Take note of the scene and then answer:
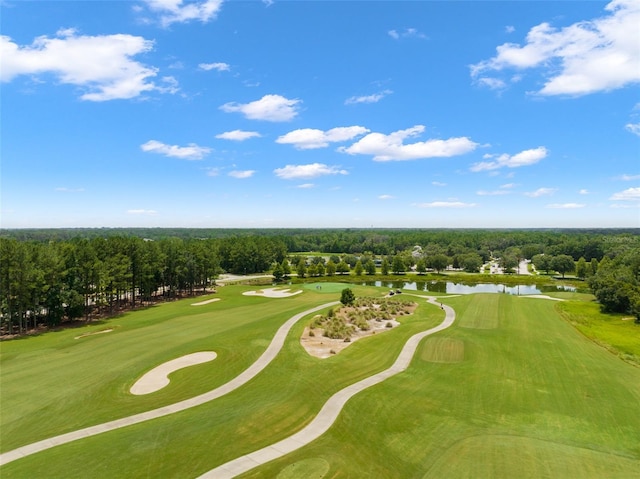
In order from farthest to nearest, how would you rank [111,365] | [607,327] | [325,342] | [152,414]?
[607,327] → [325,342] → [111,365] → [152,414]

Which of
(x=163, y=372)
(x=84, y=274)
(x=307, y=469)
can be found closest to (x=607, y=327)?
(x=307, y=469)

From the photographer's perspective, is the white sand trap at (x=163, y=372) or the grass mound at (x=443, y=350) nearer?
the white sand trap at (x=163, y=372)

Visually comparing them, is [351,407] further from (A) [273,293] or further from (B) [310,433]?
(A) [273,293]

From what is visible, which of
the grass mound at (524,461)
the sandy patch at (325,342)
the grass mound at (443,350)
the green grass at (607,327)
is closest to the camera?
the grass mound at (524,461)

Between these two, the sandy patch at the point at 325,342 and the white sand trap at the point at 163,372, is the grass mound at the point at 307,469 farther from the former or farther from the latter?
the sandy patch at the point at 325,342

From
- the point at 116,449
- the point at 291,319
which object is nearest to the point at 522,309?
the point at 291,319

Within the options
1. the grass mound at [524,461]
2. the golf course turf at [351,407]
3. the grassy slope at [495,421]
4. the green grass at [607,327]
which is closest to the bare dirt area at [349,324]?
the golf course turf at [351,407]

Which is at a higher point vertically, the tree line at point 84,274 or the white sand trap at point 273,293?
the tree line at point 84,274
